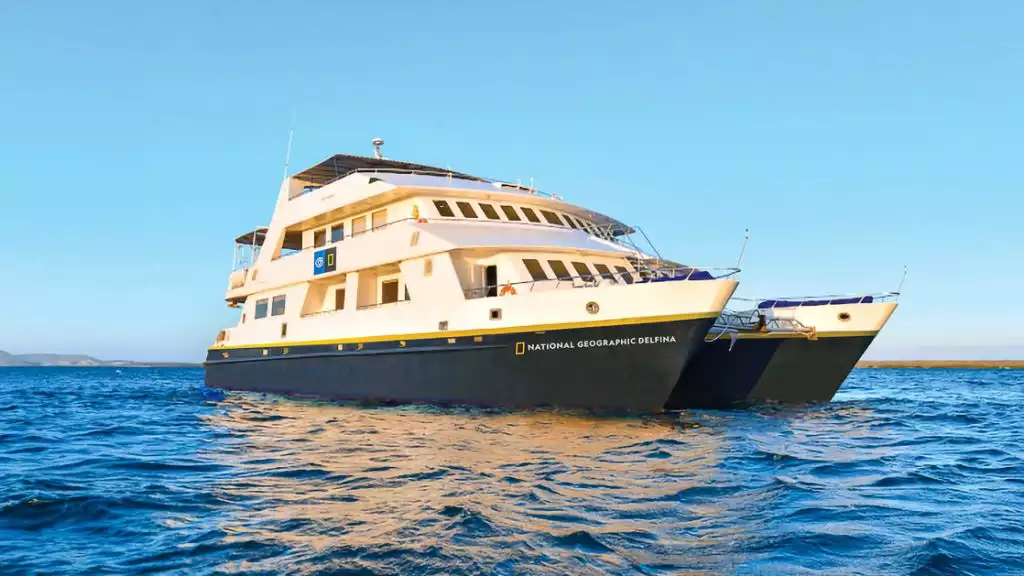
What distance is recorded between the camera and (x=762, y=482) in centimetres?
699

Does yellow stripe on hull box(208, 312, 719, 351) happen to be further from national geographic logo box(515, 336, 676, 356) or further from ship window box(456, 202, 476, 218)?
ship window box(456, 202, 476, 218)

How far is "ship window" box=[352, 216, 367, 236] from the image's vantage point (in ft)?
60.8

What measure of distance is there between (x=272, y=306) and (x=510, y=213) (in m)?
8.73

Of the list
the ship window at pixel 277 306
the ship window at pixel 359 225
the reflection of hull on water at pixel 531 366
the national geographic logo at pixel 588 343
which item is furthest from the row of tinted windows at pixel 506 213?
the ship window at pixel 277 306

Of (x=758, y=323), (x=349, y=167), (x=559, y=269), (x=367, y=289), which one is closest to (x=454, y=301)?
(x=559, y=269)

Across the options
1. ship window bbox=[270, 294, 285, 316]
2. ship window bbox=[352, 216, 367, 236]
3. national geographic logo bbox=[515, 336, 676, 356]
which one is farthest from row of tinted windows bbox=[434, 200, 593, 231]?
ship window bbox=[270, 294, 285, 316]

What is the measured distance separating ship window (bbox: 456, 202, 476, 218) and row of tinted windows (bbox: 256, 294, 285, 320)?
6989 millimetres

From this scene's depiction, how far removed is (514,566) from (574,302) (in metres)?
8.91

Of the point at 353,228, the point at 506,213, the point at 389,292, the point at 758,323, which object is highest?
the point at 506,213

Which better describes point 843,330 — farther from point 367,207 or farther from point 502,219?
point 367,207

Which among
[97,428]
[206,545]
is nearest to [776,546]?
[206,545]

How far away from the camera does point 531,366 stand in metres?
13.2

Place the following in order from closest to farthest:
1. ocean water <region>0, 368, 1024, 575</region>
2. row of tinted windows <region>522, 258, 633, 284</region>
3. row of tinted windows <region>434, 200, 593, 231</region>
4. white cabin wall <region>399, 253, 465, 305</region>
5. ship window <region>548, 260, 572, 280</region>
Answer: ocean water <region>0, 368, 1024, 575</region> → white cabin wall <region>399, 253, 465, 305</region> → row of tinted windows <region>522, 258, 633, 284</region> → ship window <region>548, 260, 572, 280</region> → row of tinted windows <region>434, 200, 593, 231</region>

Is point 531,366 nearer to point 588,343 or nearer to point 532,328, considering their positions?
point 532,328
